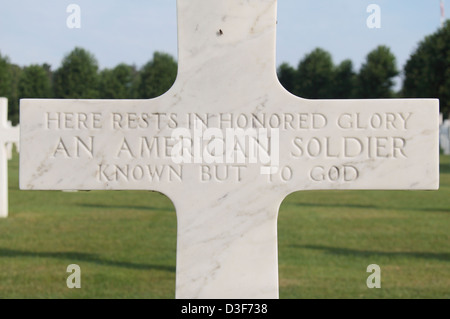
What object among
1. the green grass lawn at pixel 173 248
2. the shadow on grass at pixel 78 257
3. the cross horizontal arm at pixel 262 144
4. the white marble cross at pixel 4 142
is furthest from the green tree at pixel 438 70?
the cross horizontal arm at pixel 262 144

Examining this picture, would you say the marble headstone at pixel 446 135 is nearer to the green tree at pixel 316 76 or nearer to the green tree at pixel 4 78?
the green tree at pixel 316 76

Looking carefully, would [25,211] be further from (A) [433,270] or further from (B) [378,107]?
(B) [378,107]

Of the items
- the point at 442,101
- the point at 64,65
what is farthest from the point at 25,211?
the point at 64,65

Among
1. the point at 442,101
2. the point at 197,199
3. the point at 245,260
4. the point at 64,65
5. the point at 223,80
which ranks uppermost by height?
the point at 64,65

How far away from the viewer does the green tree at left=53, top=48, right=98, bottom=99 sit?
5275 cm

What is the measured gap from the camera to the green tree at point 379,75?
174ft

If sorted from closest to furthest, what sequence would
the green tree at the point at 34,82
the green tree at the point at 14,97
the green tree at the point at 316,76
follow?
1. the green tree at the point at 14,97
2. the green tree at the point at 34,82
3. the green tree at the point at 316,76

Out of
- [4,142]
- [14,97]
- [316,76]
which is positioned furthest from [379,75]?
[4,142]

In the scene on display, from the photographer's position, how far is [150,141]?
367 cm

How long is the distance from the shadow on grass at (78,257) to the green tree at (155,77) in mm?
45320

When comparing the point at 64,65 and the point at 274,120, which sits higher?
the point at 64,65
